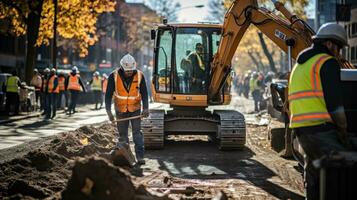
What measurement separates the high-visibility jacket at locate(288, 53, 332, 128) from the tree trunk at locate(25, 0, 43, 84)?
25.8 m

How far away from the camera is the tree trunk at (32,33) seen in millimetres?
31136

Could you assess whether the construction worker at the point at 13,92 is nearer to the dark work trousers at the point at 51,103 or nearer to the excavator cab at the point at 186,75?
the dark work trousers at the point at 51,103

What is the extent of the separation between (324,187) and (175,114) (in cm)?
929

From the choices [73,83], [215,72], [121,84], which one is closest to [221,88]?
[215,72]

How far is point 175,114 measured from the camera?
15.6m

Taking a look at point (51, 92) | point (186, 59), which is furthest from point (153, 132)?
point (51, 92)

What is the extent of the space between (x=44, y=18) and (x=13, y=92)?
1025 cm

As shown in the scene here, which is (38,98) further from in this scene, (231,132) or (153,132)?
(231,132)

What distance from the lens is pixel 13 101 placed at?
2572cm

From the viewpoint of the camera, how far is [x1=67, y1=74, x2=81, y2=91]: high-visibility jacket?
26922mm

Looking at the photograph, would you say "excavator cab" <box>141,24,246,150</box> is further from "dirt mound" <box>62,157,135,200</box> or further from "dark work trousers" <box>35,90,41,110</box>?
"dark work trousers" <box>35,90,41,110</box>

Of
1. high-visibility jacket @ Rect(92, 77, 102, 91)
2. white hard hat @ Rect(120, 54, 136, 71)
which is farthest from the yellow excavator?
high-visibility jacket @ Rect(92, 77, 102, 91)

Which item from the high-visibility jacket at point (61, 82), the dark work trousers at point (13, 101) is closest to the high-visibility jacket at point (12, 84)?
the dark work trousers at point (13, 101)

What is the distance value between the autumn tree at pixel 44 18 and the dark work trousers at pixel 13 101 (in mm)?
4612
